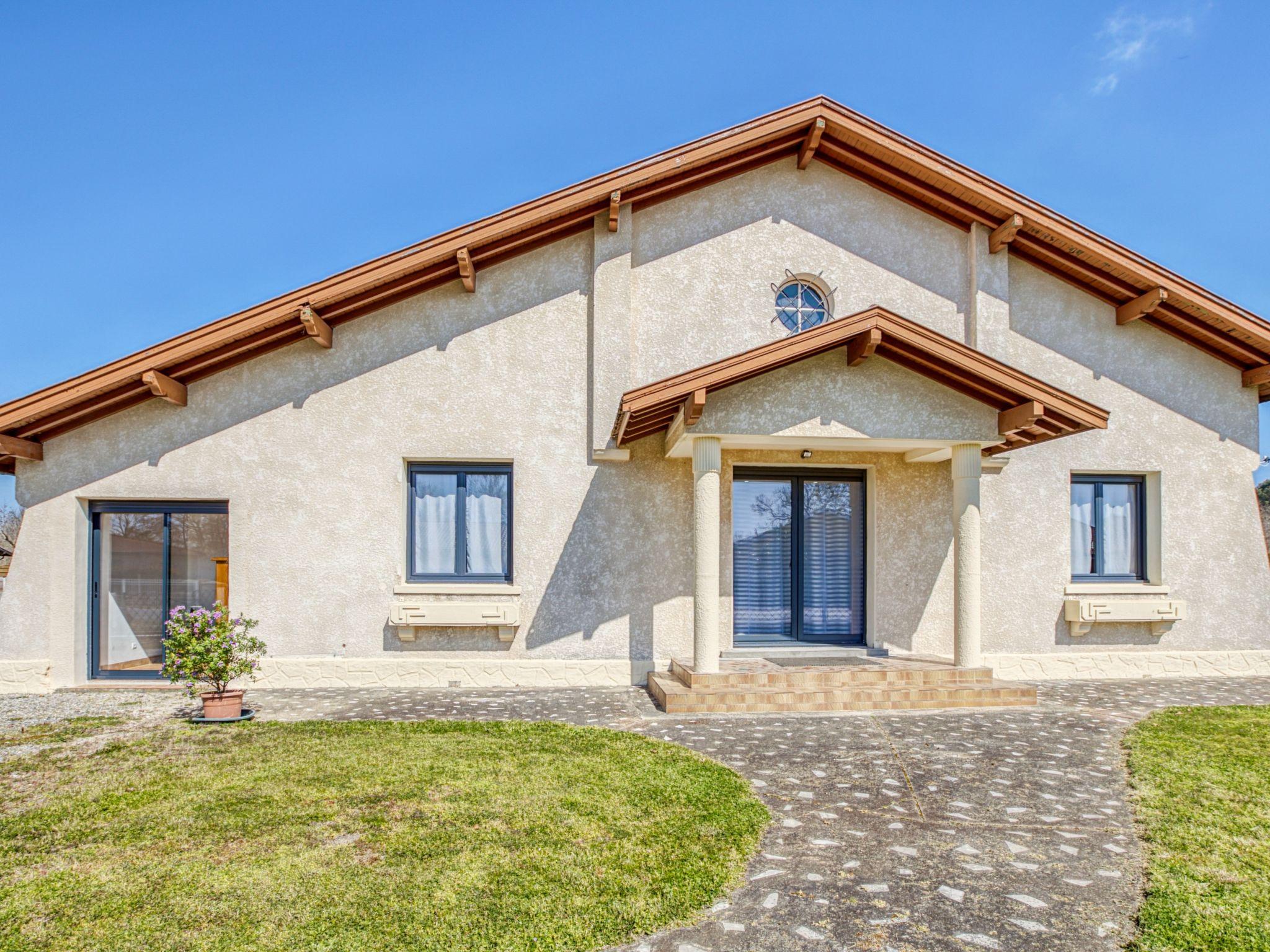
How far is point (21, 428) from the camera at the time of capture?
33.6 feet

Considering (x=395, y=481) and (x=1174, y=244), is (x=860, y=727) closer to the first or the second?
(x=395, y=481)

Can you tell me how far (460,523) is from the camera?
1110cm

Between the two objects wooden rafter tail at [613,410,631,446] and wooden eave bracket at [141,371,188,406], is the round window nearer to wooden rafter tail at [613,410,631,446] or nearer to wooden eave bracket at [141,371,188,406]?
wooden rafter tail at [613,410,631,446]

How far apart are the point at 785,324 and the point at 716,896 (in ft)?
28.7

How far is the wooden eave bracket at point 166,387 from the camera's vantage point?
392 inches

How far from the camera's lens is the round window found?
37.9 ft

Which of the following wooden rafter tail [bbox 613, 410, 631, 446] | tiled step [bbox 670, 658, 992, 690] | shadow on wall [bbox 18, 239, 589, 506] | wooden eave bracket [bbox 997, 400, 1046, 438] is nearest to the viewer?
wooden eave bracket [bbox 997, 400, 1046, 438]

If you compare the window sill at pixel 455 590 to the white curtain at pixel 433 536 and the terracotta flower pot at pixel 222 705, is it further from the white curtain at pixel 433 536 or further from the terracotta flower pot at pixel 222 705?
the terracotta flower pot at pixel 222 705

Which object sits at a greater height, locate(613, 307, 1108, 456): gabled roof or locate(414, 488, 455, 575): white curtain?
locate(613, 307, 1108, 456): gabled roof

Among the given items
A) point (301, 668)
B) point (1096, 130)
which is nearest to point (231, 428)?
point (301, 668)

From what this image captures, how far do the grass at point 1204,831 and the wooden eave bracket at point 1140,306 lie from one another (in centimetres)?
585

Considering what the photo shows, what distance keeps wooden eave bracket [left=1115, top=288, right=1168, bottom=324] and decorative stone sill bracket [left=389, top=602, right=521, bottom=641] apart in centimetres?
994

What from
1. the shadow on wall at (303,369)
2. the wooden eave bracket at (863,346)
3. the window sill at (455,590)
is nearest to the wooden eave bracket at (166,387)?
the shadow on wall at (303,369)

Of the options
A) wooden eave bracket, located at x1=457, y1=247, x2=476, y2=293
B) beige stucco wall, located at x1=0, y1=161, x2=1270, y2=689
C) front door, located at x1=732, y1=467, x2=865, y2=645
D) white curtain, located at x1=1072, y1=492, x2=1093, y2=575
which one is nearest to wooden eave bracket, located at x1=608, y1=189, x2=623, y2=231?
beige stucco wall, located at x1=0, y1=161, x2=1270, y2=689
